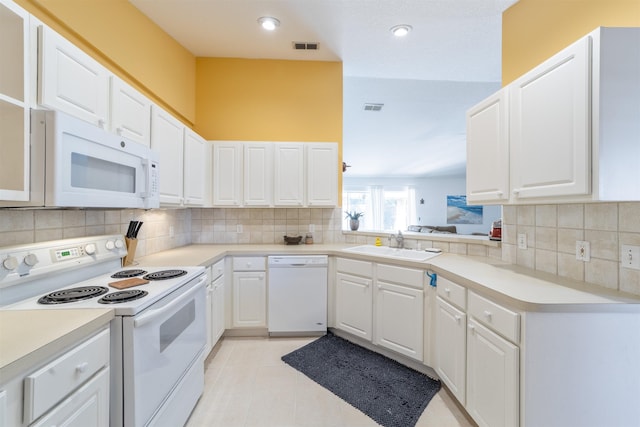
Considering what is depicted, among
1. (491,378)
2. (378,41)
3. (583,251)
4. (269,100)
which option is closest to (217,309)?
(491,378)

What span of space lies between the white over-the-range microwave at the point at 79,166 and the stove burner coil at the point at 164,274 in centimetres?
43

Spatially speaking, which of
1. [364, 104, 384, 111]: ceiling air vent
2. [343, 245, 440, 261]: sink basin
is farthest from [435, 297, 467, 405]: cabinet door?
[364, 104, 384, 111]: ceiling air vent

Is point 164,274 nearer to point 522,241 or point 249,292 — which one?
point 249,292

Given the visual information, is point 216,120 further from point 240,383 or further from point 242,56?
point 240,383

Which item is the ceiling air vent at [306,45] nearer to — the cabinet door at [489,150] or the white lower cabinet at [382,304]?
the cabinet door at [489,150]

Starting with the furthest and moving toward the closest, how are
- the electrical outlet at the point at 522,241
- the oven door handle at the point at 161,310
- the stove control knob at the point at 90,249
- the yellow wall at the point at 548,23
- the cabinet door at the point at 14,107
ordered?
the electrical outlet at the point at 522,241 → the stove control knob at the point at 90,249 → the yellow wall at the point at 548,23 → the oven door handle at the point at 161,310 → the cabinet door at the point at 14,107

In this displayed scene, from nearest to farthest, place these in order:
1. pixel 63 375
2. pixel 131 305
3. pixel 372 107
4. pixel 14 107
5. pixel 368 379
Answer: pixel 63 375, pixel 14 107, pixel 131 305, pixel 368 379, pixel 372 107

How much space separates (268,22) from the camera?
2.47 m

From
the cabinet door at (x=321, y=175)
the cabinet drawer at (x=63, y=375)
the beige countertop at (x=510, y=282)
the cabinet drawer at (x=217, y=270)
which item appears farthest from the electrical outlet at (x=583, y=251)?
the cabinet drawer at (x=217, y=270)

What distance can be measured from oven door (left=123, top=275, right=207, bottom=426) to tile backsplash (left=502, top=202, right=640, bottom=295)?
2.23 m

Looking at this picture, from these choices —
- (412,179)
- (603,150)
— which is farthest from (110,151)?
(412,179)

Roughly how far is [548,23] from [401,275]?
2009mm

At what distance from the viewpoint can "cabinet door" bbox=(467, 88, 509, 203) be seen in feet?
5.59

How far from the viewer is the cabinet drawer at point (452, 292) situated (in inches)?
64.9
